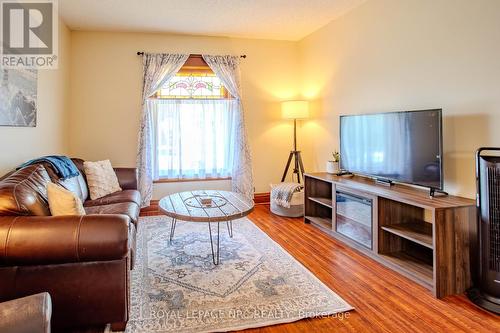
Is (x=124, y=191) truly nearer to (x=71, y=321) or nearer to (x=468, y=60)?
(x=71, y=321)

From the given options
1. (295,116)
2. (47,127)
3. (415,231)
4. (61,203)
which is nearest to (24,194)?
(61,203)

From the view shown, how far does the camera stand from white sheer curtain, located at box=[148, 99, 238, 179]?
4938 mm

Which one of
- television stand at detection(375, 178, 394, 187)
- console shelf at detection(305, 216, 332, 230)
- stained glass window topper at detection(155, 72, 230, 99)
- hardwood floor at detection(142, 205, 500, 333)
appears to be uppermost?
stained glass window topper at detection(155, 72, 230, 99)

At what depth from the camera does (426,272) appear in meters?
2.51

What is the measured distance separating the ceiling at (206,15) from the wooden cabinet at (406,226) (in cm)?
205

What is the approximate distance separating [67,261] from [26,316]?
603 mm

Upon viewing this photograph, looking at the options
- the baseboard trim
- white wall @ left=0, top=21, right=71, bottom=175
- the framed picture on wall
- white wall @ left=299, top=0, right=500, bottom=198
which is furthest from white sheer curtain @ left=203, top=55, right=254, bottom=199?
the framed picture on wall

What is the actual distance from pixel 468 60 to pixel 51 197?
128 inches

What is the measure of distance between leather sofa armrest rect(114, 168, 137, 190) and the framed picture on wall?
109 cm

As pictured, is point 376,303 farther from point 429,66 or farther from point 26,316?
point 429,66

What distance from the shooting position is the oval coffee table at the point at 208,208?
2707mm

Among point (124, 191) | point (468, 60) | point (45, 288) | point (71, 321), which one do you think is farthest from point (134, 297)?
point (468, 60)

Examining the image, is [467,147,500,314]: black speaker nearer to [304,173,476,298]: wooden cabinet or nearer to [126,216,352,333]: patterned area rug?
[304,173,476,298]: wooden cabinet

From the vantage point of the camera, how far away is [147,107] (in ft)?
15.9
